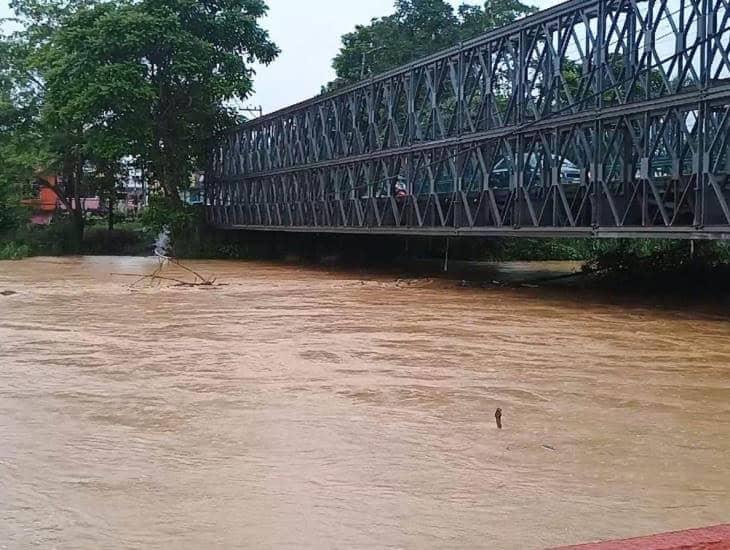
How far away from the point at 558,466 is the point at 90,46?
33.2 meters

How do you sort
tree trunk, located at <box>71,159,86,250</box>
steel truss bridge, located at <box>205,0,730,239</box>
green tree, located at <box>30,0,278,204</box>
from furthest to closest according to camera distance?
tree trunk, located at <box>71,159,86,250</box> < green tree, located at <box>30,0,278,204</box> < steel truss bridge, located at <box>205,0,730,239</box>

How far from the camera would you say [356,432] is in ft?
25.3

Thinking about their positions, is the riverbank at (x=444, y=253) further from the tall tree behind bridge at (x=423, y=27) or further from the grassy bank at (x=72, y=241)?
the tall tree behind bridge at (x=423, y=27)

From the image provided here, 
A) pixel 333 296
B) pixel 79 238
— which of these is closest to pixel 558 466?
pixel 333 296

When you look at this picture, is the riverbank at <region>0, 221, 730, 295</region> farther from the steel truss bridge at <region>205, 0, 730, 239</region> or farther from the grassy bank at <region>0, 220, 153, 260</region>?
the steel truss bridge at <region>205, 0, 730, 239</region>

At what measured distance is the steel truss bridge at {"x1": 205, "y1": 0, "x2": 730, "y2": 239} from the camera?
653 inches

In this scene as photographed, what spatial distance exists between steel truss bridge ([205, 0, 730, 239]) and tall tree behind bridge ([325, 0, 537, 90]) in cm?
1474

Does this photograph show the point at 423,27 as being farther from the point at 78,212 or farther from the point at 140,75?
the point at 78,212

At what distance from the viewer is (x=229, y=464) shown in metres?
6.70

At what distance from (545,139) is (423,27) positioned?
96.7 feet

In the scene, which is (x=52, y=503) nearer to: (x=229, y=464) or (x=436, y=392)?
(x=229, y=464)

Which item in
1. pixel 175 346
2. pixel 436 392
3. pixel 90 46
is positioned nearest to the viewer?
pixel 436 392

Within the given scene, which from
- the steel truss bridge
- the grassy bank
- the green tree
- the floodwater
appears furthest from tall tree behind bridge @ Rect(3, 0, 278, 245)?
the floodwater

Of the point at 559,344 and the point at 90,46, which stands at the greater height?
the point at 90,46
